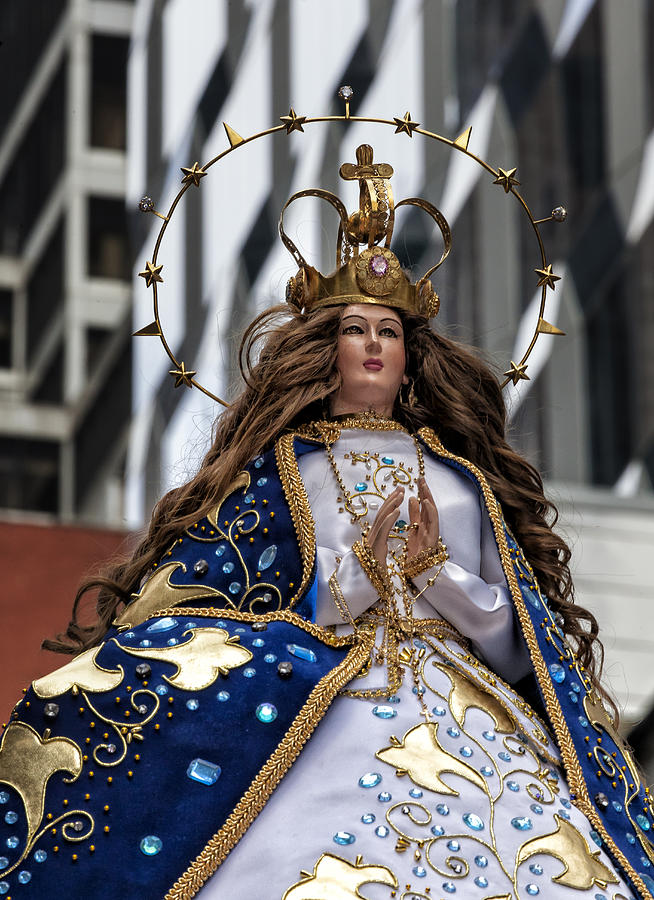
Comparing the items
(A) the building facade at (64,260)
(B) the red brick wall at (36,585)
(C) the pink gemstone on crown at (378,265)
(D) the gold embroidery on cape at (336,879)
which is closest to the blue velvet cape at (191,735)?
(D) the gold embroidery on cape at (336,879)

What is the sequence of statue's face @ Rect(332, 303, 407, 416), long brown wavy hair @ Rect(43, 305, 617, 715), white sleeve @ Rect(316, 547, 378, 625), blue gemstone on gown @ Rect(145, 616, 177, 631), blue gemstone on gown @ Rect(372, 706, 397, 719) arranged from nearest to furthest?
blue gemstone on gown @ Rect(372, 706, 397, 719), blue gemstone on gown @ Rect(145, 616, 177, 631), white sleeve @ Rect(316, 547, 378, 625), long brown wavy hair @ Rect(43, 305, 617, 715), statue's face @ Rect(332, 303, 407, 416)

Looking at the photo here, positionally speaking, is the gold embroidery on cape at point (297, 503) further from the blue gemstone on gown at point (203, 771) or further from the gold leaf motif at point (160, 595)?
the blue gemstone on gown at point (203, 771)

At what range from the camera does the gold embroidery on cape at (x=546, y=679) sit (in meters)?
3.38

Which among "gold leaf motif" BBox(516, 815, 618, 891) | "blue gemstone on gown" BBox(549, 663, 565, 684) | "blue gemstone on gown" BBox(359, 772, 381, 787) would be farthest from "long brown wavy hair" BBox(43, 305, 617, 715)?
"blue gemstone on gown" BBox(359, 772, 381, 787)

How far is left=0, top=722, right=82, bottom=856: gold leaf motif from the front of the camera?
10.6 ft

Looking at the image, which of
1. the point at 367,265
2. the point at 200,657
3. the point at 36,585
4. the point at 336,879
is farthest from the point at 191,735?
the point at 36,585

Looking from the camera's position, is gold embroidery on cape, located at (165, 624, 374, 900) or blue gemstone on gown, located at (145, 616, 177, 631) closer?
gold embroidery on cape, located at (165, 624, 374, 900)

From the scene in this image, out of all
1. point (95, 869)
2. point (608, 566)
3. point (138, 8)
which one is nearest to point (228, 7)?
point (138, 8)

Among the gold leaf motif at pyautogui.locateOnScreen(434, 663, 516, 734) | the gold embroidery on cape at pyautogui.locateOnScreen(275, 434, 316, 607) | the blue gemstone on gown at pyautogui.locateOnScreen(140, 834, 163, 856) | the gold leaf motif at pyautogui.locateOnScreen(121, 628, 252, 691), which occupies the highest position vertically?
the gold embroidery on cape at pyautogui.locateOnScreen(275, 434, 316, 607)

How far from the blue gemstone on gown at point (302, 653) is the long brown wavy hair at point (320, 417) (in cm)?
58

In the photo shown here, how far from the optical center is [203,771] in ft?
10.7

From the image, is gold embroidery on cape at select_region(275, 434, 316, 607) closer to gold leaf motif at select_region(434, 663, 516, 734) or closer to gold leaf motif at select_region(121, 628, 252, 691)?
gold leaf motif at select_region(121, 628, 252, 691)

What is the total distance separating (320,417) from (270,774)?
1228 millimetres

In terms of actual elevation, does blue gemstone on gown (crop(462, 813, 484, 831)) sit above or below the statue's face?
below
